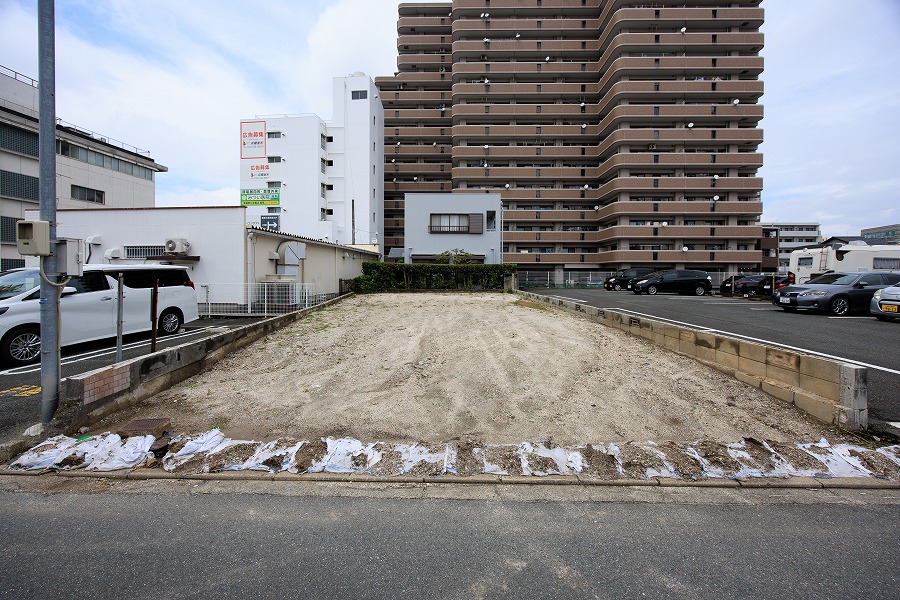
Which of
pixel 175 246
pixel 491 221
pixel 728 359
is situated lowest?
pixel 728 359

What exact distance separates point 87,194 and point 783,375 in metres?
38.7

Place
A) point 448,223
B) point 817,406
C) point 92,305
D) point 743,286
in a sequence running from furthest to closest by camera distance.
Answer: point 448,223
point 743,286
point 92,305
point 817,406

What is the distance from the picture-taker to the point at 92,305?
736cm

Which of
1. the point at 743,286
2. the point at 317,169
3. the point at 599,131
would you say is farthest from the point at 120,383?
the point at 599,131

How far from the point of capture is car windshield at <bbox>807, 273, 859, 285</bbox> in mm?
11960

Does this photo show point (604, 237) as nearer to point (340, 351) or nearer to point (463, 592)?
point (340, 351)

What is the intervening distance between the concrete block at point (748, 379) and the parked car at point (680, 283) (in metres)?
18.6

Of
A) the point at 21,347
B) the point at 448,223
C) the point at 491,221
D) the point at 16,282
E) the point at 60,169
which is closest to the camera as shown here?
the point at 21,347

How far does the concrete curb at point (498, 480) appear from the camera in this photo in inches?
121

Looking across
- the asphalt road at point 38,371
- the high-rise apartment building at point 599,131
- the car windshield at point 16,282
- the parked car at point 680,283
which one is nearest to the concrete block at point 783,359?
the asphalt road at point 38,371

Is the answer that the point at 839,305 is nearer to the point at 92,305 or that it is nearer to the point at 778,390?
the point at 778,390

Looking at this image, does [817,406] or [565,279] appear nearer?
[817,406]

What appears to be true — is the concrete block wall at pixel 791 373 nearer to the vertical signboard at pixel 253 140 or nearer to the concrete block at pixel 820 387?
the concrete block at pixel 820 387

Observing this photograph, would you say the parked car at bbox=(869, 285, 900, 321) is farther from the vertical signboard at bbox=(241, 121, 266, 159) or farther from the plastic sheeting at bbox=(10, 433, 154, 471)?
the vertical signboard at bbox=(241, 121, 266, 159)
